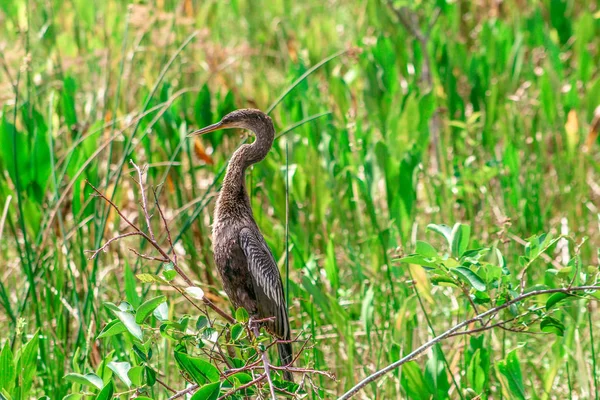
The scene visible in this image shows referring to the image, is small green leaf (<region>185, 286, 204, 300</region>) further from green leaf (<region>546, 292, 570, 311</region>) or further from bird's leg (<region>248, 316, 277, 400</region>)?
green leaf (<region>546, 292, 570, 311</region>)

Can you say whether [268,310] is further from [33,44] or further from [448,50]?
[33,44]

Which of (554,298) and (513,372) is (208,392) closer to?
(554,298)

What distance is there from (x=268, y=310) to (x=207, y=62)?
8.04ft

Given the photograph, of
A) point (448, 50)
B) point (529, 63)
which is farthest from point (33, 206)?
point (529, 63)

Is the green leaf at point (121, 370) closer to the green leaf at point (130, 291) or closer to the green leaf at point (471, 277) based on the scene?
the green leaf at point (130, 291)

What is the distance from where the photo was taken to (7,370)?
229cm

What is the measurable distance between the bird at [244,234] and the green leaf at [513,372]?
60 centimetres

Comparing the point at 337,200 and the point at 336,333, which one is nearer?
the point at 336,333

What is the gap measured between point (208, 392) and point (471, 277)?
0.67m

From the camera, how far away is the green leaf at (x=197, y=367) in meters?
2.11

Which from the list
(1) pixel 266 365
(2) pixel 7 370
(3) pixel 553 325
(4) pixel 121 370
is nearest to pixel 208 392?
(1) pixel 266 365

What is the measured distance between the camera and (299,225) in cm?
372

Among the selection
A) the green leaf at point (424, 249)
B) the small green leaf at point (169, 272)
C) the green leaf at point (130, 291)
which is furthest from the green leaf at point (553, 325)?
the green leaf at point (130, 291)

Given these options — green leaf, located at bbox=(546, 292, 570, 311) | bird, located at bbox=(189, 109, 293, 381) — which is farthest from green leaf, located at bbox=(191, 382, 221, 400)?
green leaf, located at bbox=(546, 292, 570, 311)
